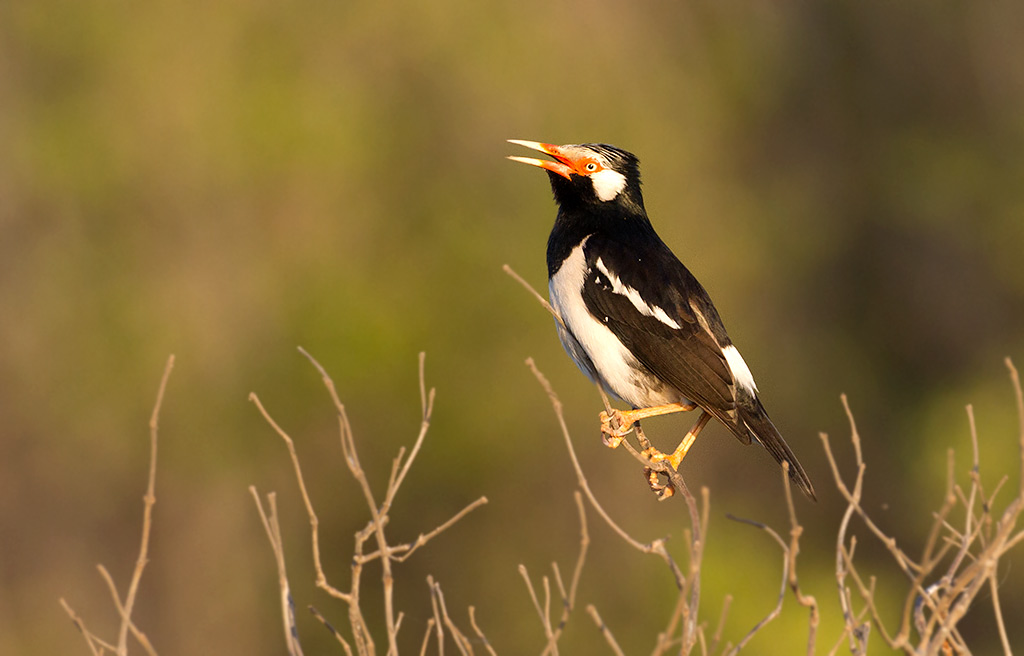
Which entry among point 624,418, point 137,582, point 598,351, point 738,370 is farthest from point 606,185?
point 137,582

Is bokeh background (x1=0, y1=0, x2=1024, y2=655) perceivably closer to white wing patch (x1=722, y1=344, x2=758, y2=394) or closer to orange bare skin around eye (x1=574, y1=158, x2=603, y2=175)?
orange bare skin around eye (x1=574, y1=158, x2=603, y2=175)

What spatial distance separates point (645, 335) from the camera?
6902 mm

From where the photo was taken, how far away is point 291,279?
2523cm

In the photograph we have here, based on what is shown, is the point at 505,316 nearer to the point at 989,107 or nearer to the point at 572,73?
the point at 572,73

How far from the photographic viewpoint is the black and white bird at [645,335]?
22.1 ft

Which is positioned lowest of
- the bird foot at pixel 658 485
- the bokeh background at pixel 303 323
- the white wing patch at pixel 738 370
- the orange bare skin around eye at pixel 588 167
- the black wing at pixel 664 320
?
the bokeh background at pixel 303 323

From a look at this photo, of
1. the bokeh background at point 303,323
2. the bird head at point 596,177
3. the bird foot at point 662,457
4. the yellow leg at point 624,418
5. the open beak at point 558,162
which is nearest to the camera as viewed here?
the bird foot at point 662,457

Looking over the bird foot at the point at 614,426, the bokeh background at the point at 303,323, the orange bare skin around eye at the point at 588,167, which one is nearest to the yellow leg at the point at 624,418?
the bird foot at the point at 614,426

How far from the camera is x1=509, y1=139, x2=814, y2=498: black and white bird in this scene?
22.1ft

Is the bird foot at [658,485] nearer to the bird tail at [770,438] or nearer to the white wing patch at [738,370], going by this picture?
the bird tail at [770,438]

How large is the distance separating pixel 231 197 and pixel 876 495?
14.0 m

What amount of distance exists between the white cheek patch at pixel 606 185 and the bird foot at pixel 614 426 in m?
1.24

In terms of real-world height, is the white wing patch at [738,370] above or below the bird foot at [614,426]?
above

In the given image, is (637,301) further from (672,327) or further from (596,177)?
(596,177)
